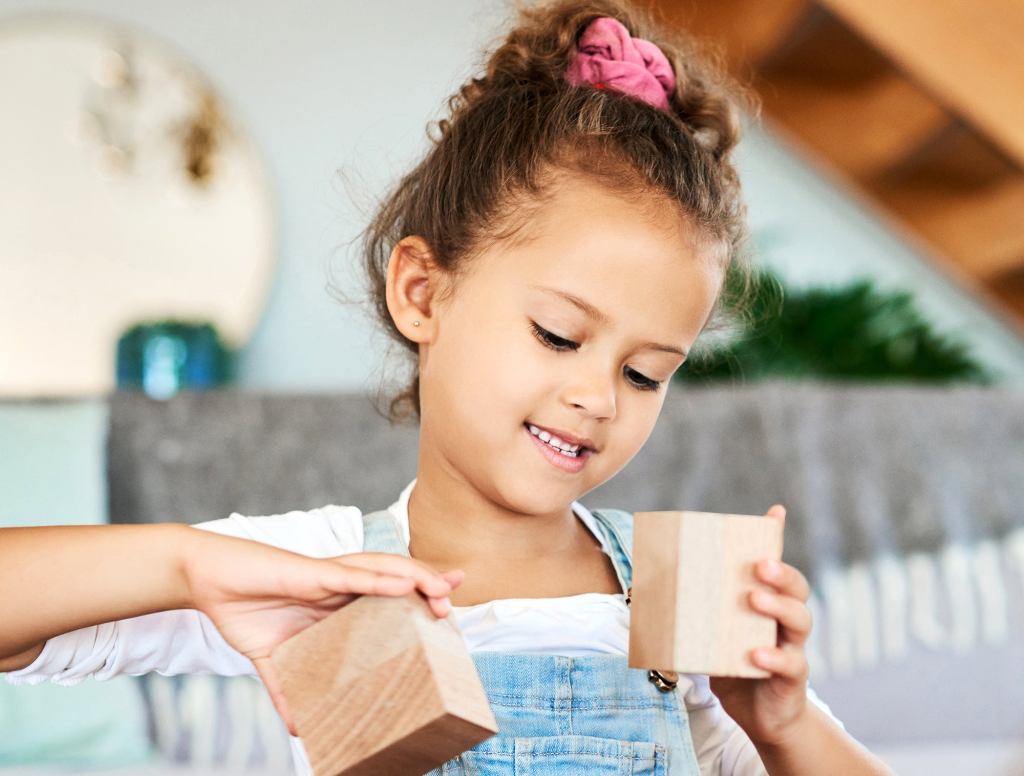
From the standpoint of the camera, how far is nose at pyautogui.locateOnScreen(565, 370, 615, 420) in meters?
0.84

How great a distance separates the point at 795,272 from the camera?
255 cm

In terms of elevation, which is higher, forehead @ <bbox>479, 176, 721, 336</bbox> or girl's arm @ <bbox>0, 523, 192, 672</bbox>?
forehead @ <bbox>479, 176, 721, 336</bbox>

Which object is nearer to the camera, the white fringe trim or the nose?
the nose

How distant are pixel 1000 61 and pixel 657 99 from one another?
1.16 m

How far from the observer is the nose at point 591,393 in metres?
0.84

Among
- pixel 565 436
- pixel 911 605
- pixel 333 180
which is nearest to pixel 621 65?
pixel 565 436

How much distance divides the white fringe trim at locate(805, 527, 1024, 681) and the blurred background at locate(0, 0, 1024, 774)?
1.57 ft

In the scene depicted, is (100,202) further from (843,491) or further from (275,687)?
(275,687)

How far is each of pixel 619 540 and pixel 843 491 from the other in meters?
0.71

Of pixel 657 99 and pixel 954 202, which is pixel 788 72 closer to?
pixel 954 202

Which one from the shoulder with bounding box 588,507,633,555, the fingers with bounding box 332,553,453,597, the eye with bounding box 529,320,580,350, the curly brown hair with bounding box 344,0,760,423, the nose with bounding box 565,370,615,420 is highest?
the curly brown hair with bounding box 344,0,760,423

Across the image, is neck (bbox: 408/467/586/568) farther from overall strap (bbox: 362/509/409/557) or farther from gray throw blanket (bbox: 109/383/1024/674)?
gray throw blanket (bbox: 109/383/1024/674)

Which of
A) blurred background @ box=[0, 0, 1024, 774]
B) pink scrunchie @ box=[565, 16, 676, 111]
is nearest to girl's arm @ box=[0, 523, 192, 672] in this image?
pink scrunchie @ box=[565, 16, 676, 111]

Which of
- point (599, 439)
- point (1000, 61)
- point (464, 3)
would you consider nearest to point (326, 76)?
point (464, 3)
